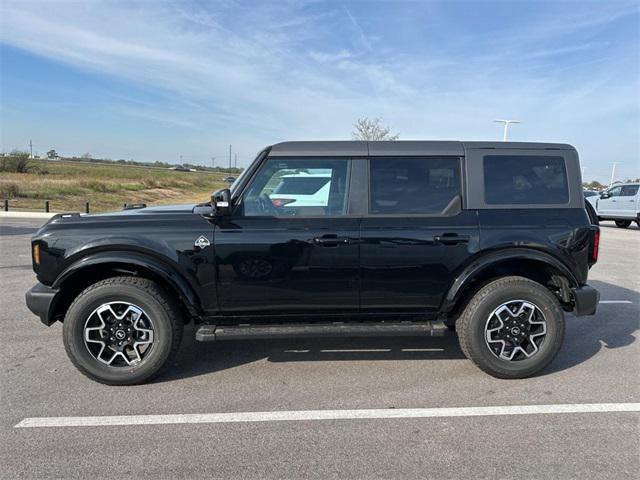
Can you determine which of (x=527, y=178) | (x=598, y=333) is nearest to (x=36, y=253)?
(x=527, y=178)

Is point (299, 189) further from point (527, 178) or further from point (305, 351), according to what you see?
point (527, 178)

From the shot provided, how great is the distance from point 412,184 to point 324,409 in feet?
6.33

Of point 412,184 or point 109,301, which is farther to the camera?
point 412,184

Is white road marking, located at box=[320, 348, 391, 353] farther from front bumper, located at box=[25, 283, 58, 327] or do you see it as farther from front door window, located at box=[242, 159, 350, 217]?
front bumper, located at box=[25, 283, 58, 327]

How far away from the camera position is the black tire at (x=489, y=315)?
3.54 meters

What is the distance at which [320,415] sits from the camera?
3016mm

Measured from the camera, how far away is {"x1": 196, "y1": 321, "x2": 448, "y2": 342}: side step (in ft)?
11.2

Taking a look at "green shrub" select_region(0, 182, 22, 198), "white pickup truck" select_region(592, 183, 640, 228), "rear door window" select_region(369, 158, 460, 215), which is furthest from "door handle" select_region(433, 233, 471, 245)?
"green shrub" select_region(0, 182, 22, 198)

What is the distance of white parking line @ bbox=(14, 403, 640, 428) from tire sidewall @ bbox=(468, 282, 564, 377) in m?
0.44

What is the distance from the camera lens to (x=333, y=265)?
3477 millimetres

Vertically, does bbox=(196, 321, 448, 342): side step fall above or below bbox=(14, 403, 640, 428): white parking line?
above

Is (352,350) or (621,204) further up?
(621,204)

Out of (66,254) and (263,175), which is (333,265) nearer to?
(263,175)

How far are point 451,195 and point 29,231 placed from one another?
45.0 ft
